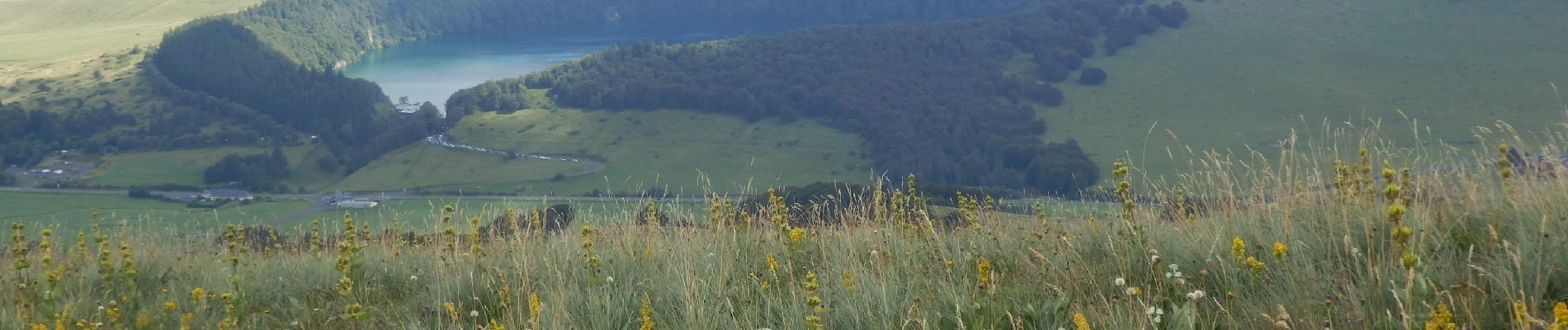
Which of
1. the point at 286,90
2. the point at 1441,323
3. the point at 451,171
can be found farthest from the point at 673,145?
the point at 1441,323

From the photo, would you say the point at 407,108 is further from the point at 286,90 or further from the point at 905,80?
the point at 905,80

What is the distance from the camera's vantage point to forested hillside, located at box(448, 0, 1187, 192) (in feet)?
326

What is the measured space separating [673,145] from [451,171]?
21.4m

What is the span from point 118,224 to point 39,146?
114474 mm

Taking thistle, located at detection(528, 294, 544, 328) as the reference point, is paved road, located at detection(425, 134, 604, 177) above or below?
below

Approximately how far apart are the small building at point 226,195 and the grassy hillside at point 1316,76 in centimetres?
6362

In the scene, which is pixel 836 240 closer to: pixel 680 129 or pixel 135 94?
pixel 680 129

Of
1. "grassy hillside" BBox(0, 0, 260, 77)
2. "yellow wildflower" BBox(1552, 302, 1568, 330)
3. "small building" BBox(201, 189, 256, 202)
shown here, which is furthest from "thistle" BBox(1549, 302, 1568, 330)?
"grassy hillside" BBox(0, 0, 260, 77)

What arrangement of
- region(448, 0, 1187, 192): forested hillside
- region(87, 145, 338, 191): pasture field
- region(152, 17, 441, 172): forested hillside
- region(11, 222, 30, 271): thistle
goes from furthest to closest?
region(152, 17, 441, 172): forested hillside → region(448, 0, 1187, 192): forested hillside → region(87, 145, 338, 191): pasture field → region(11, 222, 30, 271): thistle

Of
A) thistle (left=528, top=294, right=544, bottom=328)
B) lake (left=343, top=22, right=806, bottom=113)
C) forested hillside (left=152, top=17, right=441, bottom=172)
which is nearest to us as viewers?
thistle (left=528, top=294, right=544, bottom=328)

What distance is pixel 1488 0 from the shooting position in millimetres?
121250

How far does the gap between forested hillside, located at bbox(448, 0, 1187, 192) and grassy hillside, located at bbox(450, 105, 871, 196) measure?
11.7 feet

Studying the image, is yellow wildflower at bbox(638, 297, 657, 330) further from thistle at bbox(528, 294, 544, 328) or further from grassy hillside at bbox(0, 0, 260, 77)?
grassy hillside at bbox(0, 0, 260, 77)

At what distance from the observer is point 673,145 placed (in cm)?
10681
